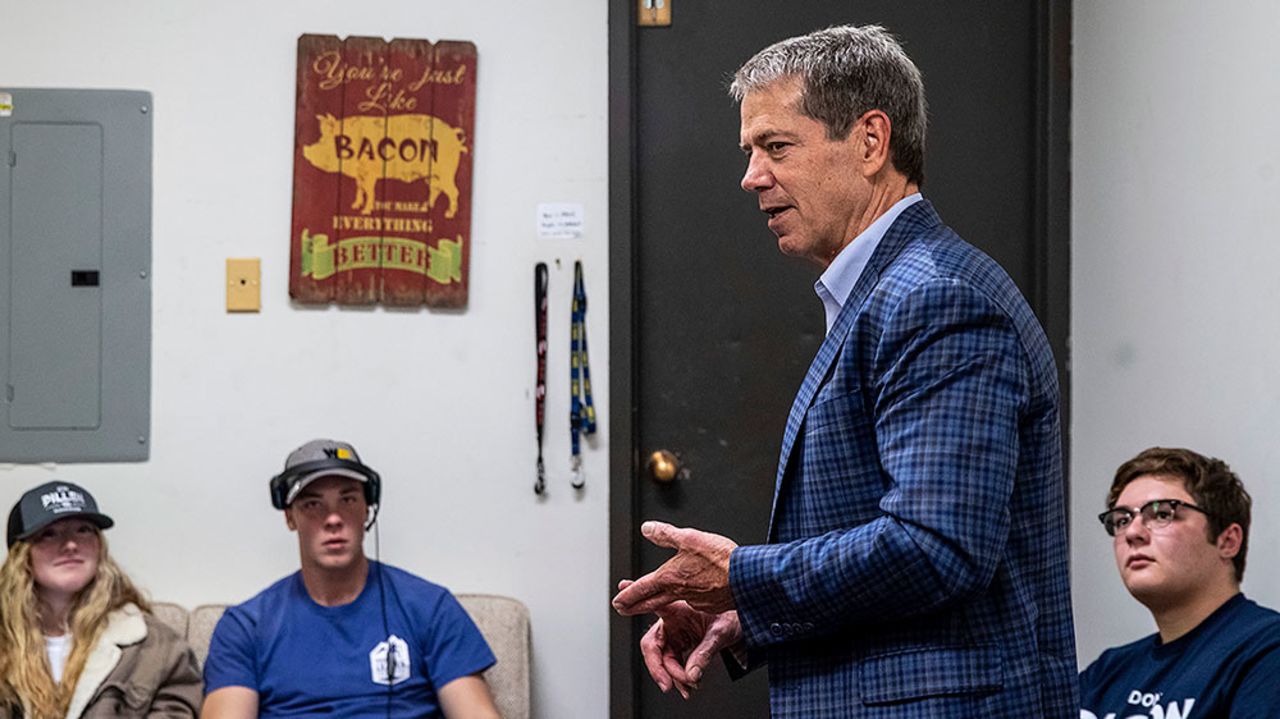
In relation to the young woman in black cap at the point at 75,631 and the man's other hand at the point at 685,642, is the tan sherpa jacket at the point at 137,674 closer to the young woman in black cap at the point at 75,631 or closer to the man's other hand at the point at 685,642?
the young woman in black cap at the point at 75,631

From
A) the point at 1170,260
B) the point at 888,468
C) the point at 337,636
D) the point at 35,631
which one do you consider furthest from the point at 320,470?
the point at 888,468

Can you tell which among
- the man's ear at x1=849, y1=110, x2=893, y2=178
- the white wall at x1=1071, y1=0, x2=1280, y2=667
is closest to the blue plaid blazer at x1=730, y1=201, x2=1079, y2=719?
the man's ear at x1=849, y1=110, x2=893, y2=178

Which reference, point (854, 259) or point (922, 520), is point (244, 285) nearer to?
point (854, 259)

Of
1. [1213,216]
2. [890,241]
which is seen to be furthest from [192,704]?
[1213,216]

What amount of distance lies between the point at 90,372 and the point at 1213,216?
2475 mm

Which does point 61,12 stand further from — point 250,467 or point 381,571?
point 381,571

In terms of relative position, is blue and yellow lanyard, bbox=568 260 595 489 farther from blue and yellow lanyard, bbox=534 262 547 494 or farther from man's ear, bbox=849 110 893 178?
man's ear, bbox=849 110 893 178

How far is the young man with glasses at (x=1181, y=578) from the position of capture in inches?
83.3

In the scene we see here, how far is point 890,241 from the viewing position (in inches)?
52.4

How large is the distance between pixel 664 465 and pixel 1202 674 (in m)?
1.45

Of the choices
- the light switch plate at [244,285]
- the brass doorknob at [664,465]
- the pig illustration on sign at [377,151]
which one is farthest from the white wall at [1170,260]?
the light switch plate at [244,285]

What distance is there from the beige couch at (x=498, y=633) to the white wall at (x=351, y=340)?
0.09 meters

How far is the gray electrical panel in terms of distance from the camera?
318 centimetres

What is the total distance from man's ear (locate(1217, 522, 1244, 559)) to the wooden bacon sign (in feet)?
5.81
